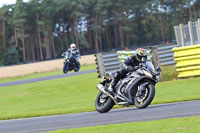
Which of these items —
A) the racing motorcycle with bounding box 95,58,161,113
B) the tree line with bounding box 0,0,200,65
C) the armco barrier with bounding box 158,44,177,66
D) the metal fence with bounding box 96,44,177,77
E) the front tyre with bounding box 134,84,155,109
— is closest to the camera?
the front tyre with bounding box 134,84,155,109

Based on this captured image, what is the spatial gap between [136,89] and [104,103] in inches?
44.8

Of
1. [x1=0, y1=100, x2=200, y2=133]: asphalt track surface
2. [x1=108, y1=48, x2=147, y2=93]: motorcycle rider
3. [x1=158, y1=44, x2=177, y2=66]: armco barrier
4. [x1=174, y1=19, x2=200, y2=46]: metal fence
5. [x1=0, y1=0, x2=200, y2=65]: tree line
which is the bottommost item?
[x1=0, y1=100, x2=200, y2=133]: asphalt track surface

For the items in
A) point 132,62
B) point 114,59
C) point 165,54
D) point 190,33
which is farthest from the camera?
point 114,59

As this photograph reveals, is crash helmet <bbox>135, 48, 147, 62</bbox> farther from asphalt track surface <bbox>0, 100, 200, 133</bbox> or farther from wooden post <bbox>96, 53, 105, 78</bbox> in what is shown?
wooden post <bbox>96, 53, 105, 78</bbox>

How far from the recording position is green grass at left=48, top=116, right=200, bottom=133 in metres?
6.71

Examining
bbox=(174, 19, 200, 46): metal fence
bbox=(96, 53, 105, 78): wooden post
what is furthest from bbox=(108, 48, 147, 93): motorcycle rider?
bbox=(96, 53, 105, 78): wooden post

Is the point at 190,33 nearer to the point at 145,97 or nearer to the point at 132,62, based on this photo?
the point at 132,62

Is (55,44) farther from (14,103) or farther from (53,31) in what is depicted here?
(14,103)

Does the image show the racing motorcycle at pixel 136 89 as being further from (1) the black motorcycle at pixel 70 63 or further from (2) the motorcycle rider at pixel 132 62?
(1) the black motorcycle at pixel 70 63

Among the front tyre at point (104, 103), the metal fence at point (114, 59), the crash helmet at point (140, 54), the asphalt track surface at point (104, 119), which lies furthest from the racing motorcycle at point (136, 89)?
the metal fence at point (114, 59)

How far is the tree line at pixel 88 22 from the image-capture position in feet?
286

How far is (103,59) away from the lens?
23391 millimetres

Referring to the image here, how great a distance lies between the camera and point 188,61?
660 inches

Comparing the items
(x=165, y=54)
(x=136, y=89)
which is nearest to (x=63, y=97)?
(x=136, y=89)
